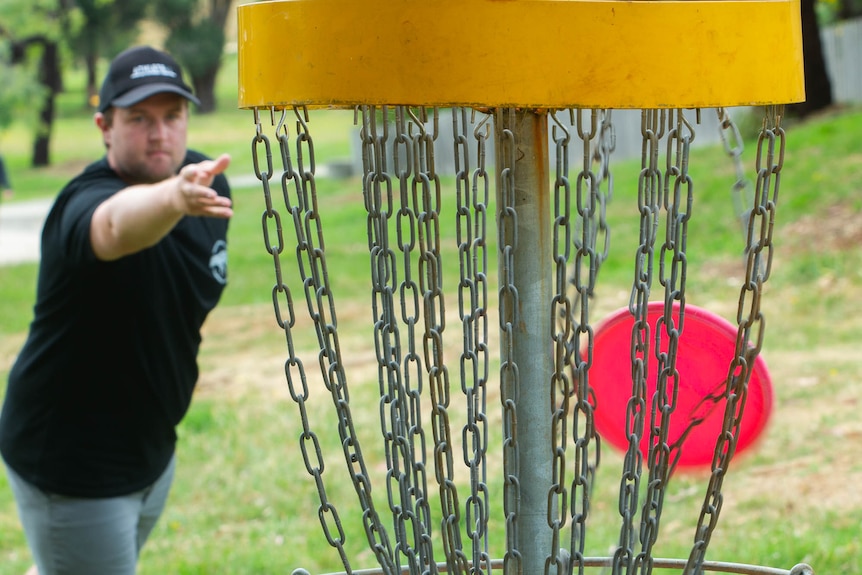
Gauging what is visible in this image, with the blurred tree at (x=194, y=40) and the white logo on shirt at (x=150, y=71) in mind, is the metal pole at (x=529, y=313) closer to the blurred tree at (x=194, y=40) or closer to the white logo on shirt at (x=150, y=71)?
the white logo on shirt at (x=150, y=71)

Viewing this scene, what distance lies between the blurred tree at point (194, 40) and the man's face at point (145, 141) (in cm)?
3699

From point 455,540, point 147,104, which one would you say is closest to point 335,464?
point 147,104

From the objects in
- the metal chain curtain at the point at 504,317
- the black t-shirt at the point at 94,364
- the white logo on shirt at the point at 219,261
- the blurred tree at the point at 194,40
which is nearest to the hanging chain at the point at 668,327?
the metal chain curtain at the point at 504,317

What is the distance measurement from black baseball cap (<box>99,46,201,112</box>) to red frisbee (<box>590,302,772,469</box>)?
1702 millimetres

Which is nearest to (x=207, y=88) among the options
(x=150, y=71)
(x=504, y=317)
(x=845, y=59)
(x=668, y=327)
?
(x=845, y=59)

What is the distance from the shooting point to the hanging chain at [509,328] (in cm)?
210

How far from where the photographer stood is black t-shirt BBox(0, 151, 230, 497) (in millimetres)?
3309

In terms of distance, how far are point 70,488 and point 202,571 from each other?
1500 millimetres

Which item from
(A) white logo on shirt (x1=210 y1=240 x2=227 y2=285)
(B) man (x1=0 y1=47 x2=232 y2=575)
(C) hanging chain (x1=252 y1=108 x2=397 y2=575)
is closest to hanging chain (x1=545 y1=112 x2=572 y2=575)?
(C) hanging chain (x1=252 y1=108 x2=397 y2=575)

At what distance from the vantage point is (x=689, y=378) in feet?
8.79

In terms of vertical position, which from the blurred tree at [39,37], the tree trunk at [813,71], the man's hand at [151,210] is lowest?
the man's hand at [151,210]

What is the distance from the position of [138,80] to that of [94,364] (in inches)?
37.4

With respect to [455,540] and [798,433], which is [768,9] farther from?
[798,433]

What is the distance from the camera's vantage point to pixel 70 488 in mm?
3322
